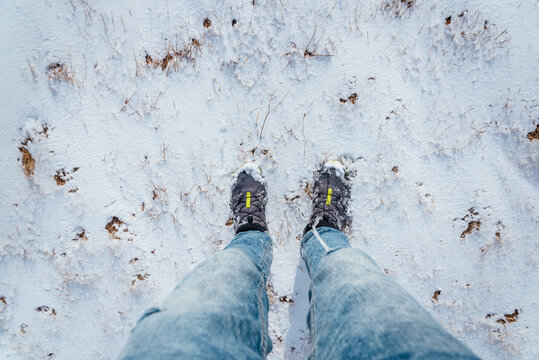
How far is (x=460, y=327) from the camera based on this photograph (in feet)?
8.05

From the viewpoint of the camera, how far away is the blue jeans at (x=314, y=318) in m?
1.03

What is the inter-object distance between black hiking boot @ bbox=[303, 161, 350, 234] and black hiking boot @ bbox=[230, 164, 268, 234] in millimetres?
397

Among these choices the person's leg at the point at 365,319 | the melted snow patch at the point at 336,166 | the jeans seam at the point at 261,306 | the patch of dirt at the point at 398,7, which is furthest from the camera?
the melted snow patch at the point at 336,166

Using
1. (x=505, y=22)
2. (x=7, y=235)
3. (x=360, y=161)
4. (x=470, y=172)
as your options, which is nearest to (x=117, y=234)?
(x=7, y=235)

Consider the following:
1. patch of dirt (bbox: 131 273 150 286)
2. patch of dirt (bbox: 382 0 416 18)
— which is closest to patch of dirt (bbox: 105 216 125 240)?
patch of dirt (bbox: 131 273 150 286)

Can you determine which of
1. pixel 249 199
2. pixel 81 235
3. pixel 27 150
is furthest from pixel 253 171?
pixel 27 150

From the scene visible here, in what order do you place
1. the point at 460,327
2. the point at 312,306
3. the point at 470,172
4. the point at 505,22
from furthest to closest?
the point at 460,327 < the point at 470,172 < the point at 505,22 < the point at 312,306

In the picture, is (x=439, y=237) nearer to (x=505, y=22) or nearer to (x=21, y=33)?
(x=505, y=22)

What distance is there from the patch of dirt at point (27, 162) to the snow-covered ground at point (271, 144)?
17 mm

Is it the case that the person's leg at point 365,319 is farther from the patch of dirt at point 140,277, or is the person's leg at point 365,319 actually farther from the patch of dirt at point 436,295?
the patch of dirt at point 140,277

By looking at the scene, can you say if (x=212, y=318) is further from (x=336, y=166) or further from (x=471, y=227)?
(x=471, y=227)

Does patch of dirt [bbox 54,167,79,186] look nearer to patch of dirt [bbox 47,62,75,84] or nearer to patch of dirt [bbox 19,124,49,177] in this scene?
patch of dirt [bbox 19,124,49,177]

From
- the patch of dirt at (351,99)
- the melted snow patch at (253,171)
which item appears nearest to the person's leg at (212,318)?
the melted snow patch at (253,171)

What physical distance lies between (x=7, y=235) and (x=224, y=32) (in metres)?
2.43
